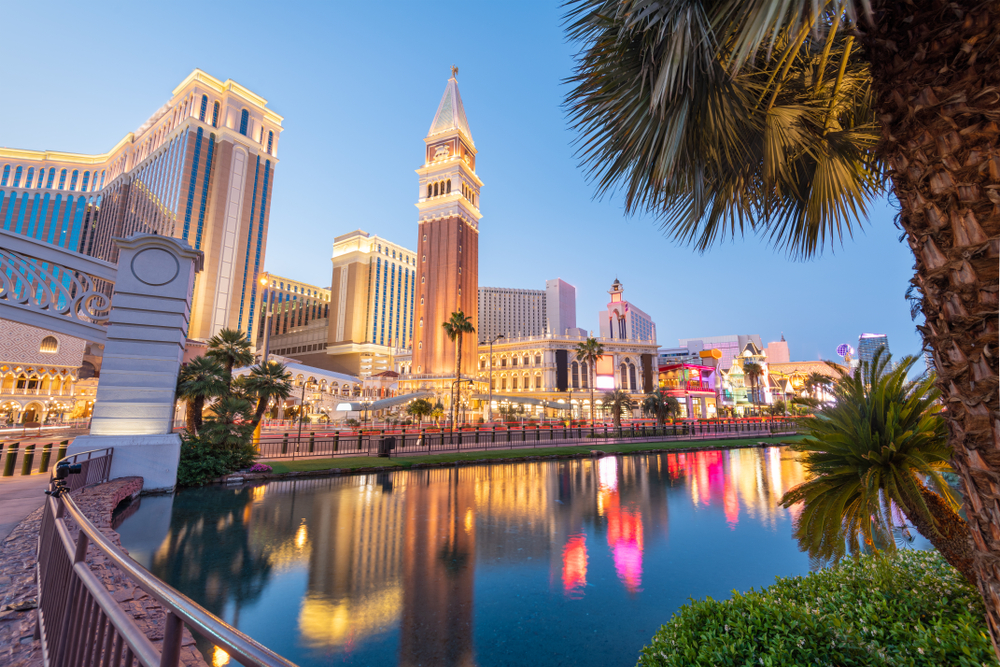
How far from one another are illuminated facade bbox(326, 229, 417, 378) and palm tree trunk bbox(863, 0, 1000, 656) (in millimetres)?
127937

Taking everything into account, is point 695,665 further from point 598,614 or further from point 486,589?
point 486,589

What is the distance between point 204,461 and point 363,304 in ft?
403

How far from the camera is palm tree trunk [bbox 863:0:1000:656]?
224 cm

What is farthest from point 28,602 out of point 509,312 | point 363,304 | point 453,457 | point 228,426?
point 509,312

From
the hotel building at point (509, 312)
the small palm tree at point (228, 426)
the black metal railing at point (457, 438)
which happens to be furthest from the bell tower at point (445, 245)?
the hotel building at point (509, 312)

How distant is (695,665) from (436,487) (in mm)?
13621

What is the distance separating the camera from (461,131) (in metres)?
95.7

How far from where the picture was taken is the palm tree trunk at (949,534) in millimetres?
3631

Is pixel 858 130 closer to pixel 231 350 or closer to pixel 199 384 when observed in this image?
pixel 199 384

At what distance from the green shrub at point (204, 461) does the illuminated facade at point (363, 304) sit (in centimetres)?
11172

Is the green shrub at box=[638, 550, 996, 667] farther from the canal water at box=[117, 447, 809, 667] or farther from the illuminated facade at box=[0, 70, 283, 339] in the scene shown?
the illuminated facade at box=[0, 70, 283, 339]

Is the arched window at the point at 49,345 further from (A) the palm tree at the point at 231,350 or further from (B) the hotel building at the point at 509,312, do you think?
(B) the hotel building at the point at 509,312

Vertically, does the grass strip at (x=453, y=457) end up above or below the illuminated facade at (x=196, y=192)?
below

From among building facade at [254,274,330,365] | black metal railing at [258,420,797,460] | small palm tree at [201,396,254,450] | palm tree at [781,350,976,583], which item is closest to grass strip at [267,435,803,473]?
black metal railing at [258,420,797,460]
